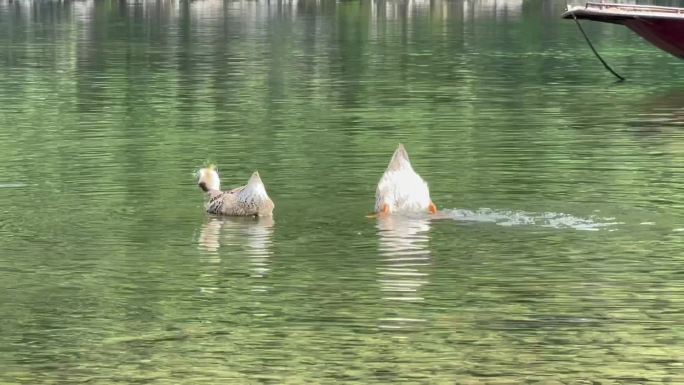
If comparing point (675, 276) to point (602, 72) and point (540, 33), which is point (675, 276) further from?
point (540, 33)

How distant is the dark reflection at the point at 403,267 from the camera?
18.5m

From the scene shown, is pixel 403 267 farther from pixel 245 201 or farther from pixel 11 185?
pixel 11 185

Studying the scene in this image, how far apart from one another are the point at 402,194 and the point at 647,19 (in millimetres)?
32075

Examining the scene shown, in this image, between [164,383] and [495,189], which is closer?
[164,383]

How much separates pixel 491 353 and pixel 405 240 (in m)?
6.14

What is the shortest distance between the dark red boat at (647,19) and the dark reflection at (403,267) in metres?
31.6

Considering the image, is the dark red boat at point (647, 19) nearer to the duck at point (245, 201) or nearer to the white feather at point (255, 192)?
the duck at point (245, 201)

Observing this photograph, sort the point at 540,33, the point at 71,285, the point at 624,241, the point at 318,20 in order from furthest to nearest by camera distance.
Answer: the point at 318,20 → the point at 540,33 → the point at 624,241 → the point at 71,285

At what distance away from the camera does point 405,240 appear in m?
22.9

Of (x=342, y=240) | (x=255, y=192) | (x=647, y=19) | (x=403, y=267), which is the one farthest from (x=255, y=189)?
(x=647, y=19)

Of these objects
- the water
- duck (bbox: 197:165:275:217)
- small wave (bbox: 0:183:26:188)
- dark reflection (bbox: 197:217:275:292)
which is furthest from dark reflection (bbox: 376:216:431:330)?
small wave (bbox: 0:183:26:188)

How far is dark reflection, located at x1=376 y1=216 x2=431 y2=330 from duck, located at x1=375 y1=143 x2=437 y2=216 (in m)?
0.20

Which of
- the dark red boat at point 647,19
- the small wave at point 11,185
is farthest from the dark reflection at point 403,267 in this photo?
the dark red boat at point 647,19

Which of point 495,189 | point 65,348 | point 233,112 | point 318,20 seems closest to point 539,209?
point 495,189
